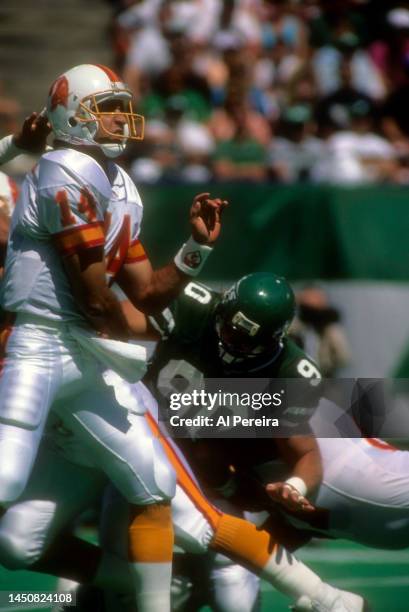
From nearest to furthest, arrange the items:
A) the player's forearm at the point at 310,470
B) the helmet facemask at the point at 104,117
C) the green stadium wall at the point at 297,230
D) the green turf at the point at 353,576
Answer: the helmet facemask at the point at 104,117, the player's forearm at the point at 310,470, the green turf at the point at 353,576, the green stadium wall at the point at 297,230

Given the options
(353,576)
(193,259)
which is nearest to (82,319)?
(193,259)

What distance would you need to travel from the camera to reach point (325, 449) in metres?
4.52

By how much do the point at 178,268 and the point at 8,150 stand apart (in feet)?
2.75

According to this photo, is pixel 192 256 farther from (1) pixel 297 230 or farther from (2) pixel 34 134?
(1) pixel 297 230

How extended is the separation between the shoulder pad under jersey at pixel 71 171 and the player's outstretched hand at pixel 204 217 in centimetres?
29

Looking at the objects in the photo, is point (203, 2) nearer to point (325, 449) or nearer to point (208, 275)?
point (208, 275)

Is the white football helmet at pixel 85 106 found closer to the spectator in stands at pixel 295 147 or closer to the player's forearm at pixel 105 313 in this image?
the player's forearm at pixel 105 313

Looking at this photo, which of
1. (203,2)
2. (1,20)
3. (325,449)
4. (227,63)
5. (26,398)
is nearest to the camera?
(26,398)

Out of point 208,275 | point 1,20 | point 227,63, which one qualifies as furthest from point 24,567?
point 227,63

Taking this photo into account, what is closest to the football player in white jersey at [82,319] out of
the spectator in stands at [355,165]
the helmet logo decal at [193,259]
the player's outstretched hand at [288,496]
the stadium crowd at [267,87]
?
the helmet logo decal at [193,259]

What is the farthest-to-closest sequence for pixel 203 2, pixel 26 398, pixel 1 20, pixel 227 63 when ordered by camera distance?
pixel 203 2 < pixel 227 63 < pixel 1 20 < pixel 26 398

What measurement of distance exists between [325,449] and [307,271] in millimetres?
3296

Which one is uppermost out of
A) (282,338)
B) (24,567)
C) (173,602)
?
(282,338)

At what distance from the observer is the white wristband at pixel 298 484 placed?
13.8ft
